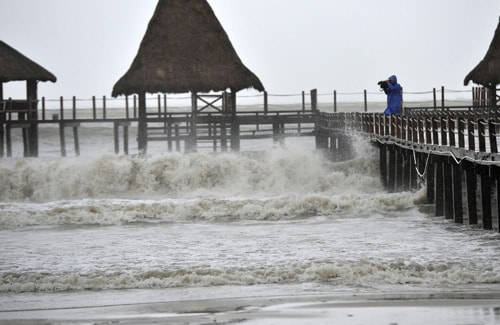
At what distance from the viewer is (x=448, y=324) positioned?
37.0 ft

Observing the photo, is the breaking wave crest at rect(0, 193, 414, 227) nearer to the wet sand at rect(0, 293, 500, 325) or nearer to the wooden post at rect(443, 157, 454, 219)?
the wooden post at rect(443, 157, 454, 219)

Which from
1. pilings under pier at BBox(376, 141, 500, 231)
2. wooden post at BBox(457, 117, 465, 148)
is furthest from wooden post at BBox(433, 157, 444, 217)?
wooden post at BBox(457, 117, 465, 148)

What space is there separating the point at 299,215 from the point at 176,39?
2031 centimetres

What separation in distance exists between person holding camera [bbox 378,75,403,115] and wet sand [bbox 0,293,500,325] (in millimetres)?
14079

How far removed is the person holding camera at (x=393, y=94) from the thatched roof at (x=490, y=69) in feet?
67.5

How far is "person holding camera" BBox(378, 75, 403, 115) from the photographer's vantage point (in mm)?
26828

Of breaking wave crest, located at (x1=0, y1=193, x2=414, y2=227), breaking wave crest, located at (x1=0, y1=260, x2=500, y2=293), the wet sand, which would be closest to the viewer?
the wet sand

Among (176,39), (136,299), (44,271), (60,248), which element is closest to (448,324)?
(136,299)

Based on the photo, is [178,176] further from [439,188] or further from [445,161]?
A: [445,161]

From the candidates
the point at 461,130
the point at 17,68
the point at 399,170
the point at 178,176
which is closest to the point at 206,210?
the point at 399,170

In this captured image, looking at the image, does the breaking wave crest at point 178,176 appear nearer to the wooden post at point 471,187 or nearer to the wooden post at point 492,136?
the wooden post at point 471,187

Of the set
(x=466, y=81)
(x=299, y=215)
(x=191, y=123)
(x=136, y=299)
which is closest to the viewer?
(x=136, y=299)

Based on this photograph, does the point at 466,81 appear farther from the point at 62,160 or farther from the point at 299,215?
the point at 299,215

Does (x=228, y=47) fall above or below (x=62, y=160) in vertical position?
above
